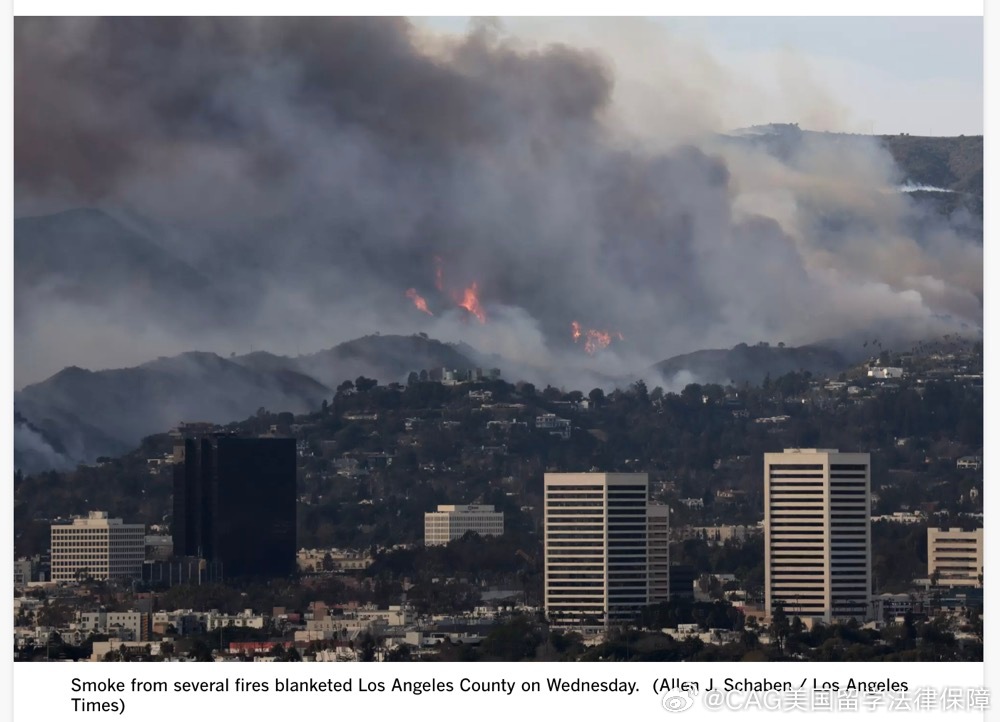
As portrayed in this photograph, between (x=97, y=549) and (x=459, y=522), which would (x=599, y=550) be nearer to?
(x=459, y=522)

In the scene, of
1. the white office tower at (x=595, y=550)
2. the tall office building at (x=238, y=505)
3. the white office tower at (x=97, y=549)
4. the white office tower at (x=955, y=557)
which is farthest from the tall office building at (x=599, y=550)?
the white office tower at (x=97, y=549)

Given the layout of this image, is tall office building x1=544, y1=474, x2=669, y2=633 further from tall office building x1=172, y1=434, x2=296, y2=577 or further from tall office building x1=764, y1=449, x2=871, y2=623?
tall office building x1=172, y1=434, x2=296, y2=577

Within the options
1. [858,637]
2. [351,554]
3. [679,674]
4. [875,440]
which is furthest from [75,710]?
[875,440]

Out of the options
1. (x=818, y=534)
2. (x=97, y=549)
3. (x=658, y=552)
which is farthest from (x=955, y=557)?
(x=97, y=549)

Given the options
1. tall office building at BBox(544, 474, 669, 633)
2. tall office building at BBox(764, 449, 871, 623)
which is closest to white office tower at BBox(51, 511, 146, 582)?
tall office building at BBox(544, 474, 669, 633)

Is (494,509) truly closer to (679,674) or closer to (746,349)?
(746,349)

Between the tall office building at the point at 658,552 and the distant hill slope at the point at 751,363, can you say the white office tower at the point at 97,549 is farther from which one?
the distant hill slope at the point at 751,363
